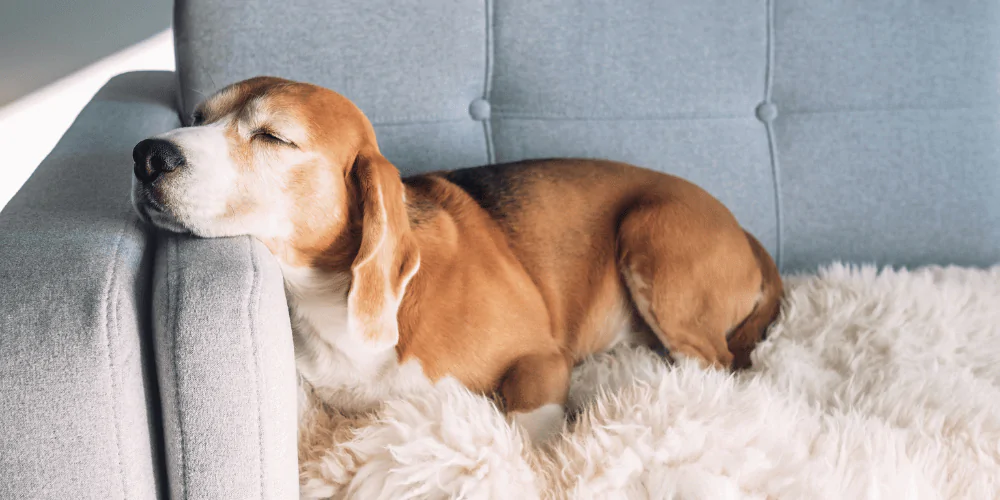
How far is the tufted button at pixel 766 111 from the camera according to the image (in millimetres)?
2059

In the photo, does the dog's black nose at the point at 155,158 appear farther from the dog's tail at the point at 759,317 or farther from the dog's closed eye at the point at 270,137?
the dog's tail at the point at 759,317

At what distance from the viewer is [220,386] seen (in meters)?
0.85

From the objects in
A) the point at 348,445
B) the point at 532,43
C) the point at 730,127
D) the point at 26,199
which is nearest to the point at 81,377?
the point at 348,445

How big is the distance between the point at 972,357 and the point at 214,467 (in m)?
1.50

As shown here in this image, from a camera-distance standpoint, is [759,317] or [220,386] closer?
[220,386]

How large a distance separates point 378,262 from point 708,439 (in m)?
0.59

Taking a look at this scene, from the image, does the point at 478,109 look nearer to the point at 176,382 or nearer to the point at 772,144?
the point at 772,144

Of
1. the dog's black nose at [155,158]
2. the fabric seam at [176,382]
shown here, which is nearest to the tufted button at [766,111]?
the dog's black nose at [155,158]

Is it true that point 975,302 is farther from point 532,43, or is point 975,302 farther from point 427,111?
point 427,111

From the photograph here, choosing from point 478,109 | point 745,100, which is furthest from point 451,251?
point 745,100

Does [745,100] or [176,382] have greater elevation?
[745,100]

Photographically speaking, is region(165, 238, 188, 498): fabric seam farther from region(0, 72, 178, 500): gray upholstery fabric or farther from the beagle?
the beagle

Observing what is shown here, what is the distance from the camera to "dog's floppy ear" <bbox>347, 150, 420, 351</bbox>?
1.14 m

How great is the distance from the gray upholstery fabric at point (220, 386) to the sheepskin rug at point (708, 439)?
178mm
